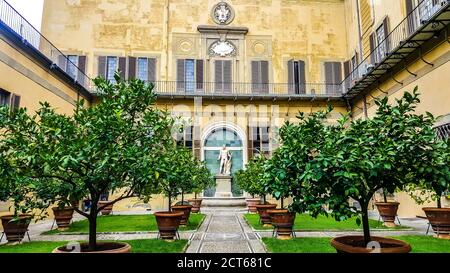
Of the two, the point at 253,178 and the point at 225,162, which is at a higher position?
the point at 225,162

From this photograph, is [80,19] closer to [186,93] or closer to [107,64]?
[107,64]

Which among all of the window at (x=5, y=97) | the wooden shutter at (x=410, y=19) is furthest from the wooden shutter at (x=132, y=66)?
the wooden shutter at (x=410, y=19)

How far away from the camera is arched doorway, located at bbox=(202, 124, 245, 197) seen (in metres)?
19.7

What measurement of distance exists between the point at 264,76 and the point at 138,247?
49.3 feet

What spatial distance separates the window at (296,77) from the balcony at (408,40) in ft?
9.91

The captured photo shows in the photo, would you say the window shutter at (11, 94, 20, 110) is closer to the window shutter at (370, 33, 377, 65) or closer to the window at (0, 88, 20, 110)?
the window at (0, 88, 20, 110)

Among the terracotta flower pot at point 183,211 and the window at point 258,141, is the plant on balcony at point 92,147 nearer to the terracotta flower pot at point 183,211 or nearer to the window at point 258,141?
the terracotta flower pot at point 183,211

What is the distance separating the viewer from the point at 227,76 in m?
20.4

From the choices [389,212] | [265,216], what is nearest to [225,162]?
[265,216]

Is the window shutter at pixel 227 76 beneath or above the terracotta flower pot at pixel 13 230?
above

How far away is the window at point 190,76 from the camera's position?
20094 millimetres

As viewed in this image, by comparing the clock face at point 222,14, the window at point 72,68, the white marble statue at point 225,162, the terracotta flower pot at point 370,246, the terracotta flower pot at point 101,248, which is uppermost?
the clock face at point 222,14

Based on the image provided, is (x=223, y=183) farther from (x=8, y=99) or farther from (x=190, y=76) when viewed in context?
(x=8, y=99)
